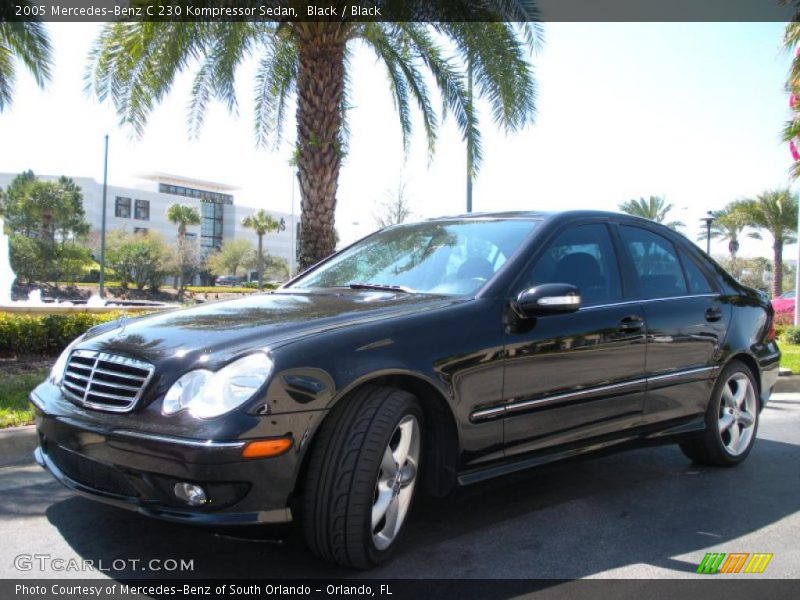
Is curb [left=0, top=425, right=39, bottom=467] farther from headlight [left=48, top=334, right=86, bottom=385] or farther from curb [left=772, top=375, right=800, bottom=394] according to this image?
curb [left=772, top=375, right=800, bottom=394]

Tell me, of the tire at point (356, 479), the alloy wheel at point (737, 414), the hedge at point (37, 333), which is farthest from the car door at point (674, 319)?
the hedge at point (37, 333)

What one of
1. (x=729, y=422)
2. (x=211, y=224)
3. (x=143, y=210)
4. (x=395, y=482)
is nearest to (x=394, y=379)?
(x=395, y=482)

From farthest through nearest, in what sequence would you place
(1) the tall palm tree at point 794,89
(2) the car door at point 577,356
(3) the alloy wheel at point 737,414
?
(1) the tall palm tree at point 794,89, (3) the alloy wheel at point 737,414, (2) the car door at point 577,356

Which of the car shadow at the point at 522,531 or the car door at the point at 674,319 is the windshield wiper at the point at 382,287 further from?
the car door at the point at 674,319

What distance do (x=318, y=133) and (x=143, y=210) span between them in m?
90.2

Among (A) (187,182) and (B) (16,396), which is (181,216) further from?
(B) (16,396)

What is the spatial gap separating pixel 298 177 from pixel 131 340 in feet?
23.7

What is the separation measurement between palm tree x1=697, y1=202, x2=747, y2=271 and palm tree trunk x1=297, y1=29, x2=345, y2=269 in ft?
112

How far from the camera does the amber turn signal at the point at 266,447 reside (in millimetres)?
2668

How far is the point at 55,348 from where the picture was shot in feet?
32.0

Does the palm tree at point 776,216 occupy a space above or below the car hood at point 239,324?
above

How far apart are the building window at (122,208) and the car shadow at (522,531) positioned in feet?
305

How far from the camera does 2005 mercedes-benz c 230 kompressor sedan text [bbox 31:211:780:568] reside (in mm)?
2736

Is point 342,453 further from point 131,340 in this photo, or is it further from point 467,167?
point 467,167
